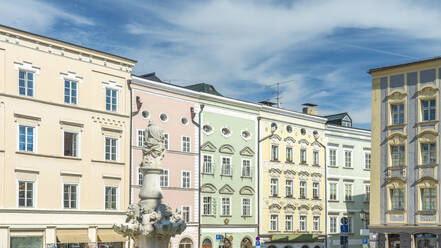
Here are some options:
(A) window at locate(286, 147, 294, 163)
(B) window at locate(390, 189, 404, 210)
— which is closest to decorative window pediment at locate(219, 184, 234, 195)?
(A) window at locate(286, 147, 294, 163)

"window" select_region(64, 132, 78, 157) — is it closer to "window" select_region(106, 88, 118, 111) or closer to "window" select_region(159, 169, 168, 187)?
"window" select_region(106, 88, 118, 111)

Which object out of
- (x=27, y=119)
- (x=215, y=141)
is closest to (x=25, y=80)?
(x=27, y=119)

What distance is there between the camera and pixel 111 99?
2025 inches

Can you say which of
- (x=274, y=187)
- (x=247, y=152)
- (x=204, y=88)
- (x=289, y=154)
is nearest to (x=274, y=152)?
(x=289, y=154)

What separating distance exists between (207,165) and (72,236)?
47.6 ft

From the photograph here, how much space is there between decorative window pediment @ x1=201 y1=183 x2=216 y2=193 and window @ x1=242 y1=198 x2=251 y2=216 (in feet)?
13.2

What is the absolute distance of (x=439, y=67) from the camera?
49.1m

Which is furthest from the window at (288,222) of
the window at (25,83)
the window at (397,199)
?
the window at (25,83)

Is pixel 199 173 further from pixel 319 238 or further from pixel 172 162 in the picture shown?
pixel 319 238

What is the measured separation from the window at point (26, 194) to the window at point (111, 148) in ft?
22.4

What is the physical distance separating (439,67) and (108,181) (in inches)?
989

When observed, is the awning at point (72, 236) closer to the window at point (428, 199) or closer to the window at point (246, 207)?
the window at point (246, 207)

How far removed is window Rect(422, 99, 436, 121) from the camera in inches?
1939

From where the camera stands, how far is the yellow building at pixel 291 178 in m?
62.8
